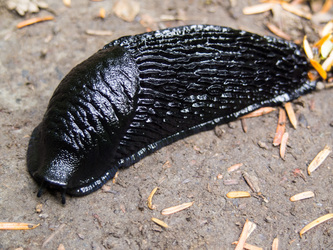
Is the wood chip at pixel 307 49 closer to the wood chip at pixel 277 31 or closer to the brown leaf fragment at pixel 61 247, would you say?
the wood chip at pixel 277 31

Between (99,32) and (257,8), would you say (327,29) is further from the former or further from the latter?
(99,32)

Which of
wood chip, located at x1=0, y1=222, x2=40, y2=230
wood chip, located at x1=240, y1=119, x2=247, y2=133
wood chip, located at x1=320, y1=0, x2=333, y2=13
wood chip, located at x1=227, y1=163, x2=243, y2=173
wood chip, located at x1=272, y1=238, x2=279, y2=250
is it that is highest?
wood chip, located at x1=320, y1=0, x2=333, y2=13

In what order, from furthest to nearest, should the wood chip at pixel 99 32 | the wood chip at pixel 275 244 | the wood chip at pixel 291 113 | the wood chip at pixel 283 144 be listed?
the wood chip at pixel 99 32
the wood chip at pixel 291 113
the wood chip at pixel 283 144
the wood chip at pixel 275 244

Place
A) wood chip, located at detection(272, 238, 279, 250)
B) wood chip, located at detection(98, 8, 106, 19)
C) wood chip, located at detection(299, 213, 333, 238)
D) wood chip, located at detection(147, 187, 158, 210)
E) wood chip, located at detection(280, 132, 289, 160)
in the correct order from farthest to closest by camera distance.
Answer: wood chip, located at detection(98, 8, 106, 19), wood chip, located at detection(280, 132, 289, 160), wood chip, located at detection(147, 187, 158, 210), wood chip, located at detection(299, 213, 333, 238), wood chip, located at detection(272, 238, 279, 250)

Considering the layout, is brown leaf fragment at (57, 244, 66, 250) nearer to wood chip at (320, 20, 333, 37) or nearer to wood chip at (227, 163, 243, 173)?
wood chip at (227, 163, 243, 173)

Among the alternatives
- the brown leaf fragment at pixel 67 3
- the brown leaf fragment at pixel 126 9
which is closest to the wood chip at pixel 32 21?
the brown leaf fragment at pixel 67 3

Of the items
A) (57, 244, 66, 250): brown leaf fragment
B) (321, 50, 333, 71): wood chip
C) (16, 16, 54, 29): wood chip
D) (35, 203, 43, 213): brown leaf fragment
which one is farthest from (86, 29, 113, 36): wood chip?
(57, 244, 66, 250): brown leaf fragment
